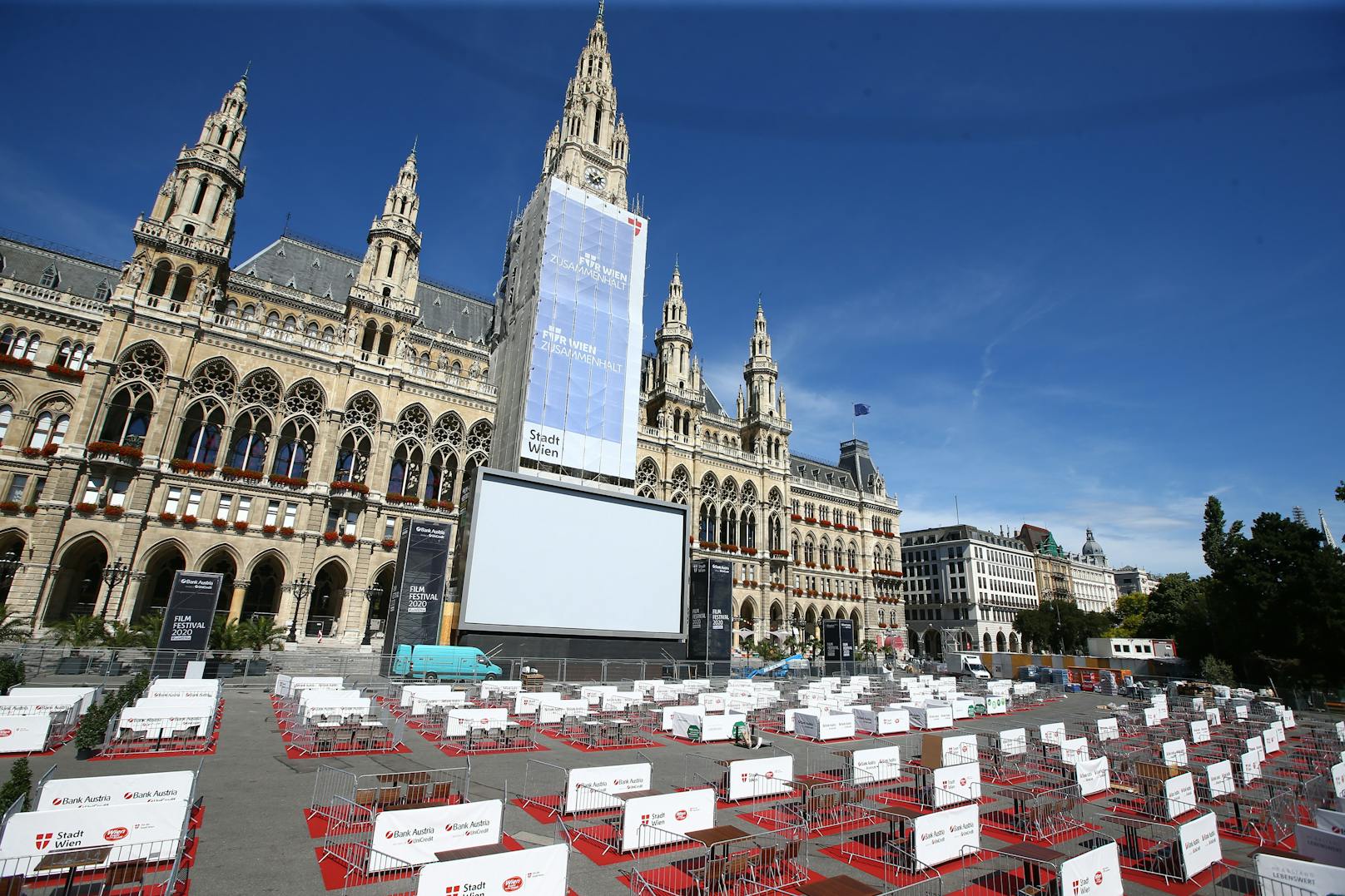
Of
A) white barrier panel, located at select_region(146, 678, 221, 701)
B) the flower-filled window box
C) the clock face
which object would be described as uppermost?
the clock face

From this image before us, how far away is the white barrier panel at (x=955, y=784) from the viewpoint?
32.2 ft

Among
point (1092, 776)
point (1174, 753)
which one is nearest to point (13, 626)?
point (1092, 776)

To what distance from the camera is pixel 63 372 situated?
110 ft

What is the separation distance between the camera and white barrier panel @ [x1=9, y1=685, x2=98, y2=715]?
12.5m

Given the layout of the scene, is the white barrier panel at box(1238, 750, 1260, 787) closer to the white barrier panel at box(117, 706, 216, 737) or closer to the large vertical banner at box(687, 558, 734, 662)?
the white barrier panel at box(117, 706, 216, 737)

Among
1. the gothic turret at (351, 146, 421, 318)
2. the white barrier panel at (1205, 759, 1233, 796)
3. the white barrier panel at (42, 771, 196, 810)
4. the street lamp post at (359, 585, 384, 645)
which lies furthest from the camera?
the gothic turret at (351, 146, 421, 318)

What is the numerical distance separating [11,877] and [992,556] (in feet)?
330

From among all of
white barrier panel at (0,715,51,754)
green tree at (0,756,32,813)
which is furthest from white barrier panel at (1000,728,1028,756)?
white barrier panel at (0,715,51,754)

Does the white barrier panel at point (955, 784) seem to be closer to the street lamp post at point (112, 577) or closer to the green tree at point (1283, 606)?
the street lamp post at point (112, 577)

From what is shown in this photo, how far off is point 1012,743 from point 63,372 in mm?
46084

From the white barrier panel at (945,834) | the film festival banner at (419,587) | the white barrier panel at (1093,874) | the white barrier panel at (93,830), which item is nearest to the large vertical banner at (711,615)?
the film festival banner at (419,587)

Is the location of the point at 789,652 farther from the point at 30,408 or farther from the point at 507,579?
the point at 30,408

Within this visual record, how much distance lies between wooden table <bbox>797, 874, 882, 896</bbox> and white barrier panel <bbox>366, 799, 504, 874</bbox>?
3.48 m

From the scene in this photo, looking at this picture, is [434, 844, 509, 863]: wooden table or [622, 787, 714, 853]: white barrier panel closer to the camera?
[434, 844, 509, 863]: wooden table
